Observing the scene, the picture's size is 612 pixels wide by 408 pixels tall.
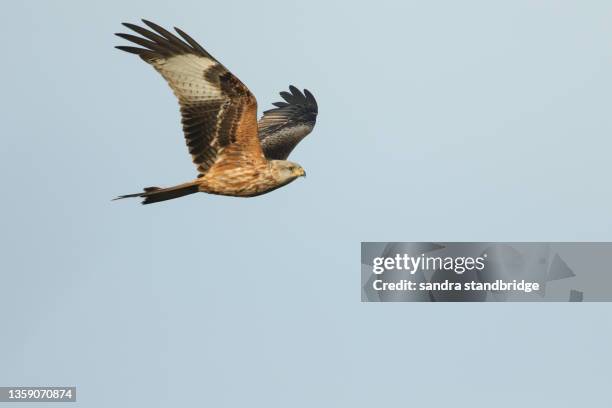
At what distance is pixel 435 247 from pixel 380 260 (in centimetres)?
84

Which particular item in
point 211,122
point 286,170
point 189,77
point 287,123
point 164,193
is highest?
point 287,123

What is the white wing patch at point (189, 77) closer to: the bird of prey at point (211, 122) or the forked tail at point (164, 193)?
the bird of prey at point (211, 122)

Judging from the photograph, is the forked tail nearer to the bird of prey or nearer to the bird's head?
the bird of prey

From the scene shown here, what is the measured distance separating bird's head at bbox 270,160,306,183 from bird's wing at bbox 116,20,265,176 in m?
0.24

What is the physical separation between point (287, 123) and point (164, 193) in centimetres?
448

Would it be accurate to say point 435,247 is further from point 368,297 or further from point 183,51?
point 183,51

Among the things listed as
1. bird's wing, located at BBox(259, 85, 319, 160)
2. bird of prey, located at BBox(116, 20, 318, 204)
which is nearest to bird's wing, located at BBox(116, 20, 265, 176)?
bird of prey, located at BBox(116, 20, 318, 204)

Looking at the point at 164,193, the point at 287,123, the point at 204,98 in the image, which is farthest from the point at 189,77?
the point at 287,123

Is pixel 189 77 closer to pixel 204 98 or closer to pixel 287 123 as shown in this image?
pixel 204 98

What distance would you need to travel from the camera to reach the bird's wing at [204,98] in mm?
15266

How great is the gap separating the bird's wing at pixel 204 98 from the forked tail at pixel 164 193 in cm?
31

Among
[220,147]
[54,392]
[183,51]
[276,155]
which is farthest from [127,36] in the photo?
[54,392]

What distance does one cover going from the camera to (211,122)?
51.3 ft

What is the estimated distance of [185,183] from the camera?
15.7 metres
